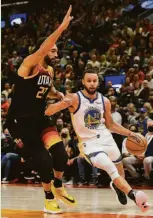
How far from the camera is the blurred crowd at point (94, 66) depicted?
9.89 meters

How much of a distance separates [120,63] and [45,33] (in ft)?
17.1

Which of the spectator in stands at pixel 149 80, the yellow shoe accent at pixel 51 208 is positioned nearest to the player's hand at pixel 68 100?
the yellow shoe accent at pixel 51 208

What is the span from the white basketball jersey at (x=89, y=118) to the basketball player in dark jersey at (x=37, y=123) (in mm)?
341

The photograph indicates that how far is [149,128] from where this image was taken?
941 centimetres

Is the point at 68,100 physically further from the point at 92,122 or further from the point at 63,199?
the point at 63,199

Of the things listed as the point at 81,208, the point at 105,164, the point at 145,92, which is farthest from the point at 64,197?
the point at 145,92

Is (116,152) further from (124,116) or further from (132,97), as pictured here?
(132,97)

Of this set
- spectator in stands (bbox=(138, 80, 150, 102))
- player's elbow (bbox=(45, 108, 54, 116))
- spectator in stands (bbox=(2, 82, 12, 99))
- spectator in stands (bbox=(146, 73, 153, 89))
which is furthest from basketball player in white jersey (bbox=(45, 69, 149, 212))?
spectator in stands (bbox=(2, 82, 12, 99))

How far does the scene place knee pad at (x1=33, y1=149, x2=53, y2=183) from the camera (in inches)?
205

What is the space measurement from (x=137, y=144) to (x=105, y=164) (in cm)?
82

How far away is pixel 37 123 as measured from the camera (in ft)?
17.8

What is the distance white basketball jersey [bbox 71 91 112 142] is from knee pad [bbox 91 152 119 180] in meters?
0.30

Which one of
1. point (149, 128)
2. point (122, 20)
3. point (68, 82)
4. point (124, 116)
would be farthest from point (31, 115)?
point (122, 20)

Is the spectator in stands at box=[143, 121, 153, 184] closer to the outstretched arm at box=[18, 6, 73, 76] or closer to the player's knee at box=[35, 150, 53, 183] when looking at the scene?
the player's knee at box=[35, 150, 53, 183]
